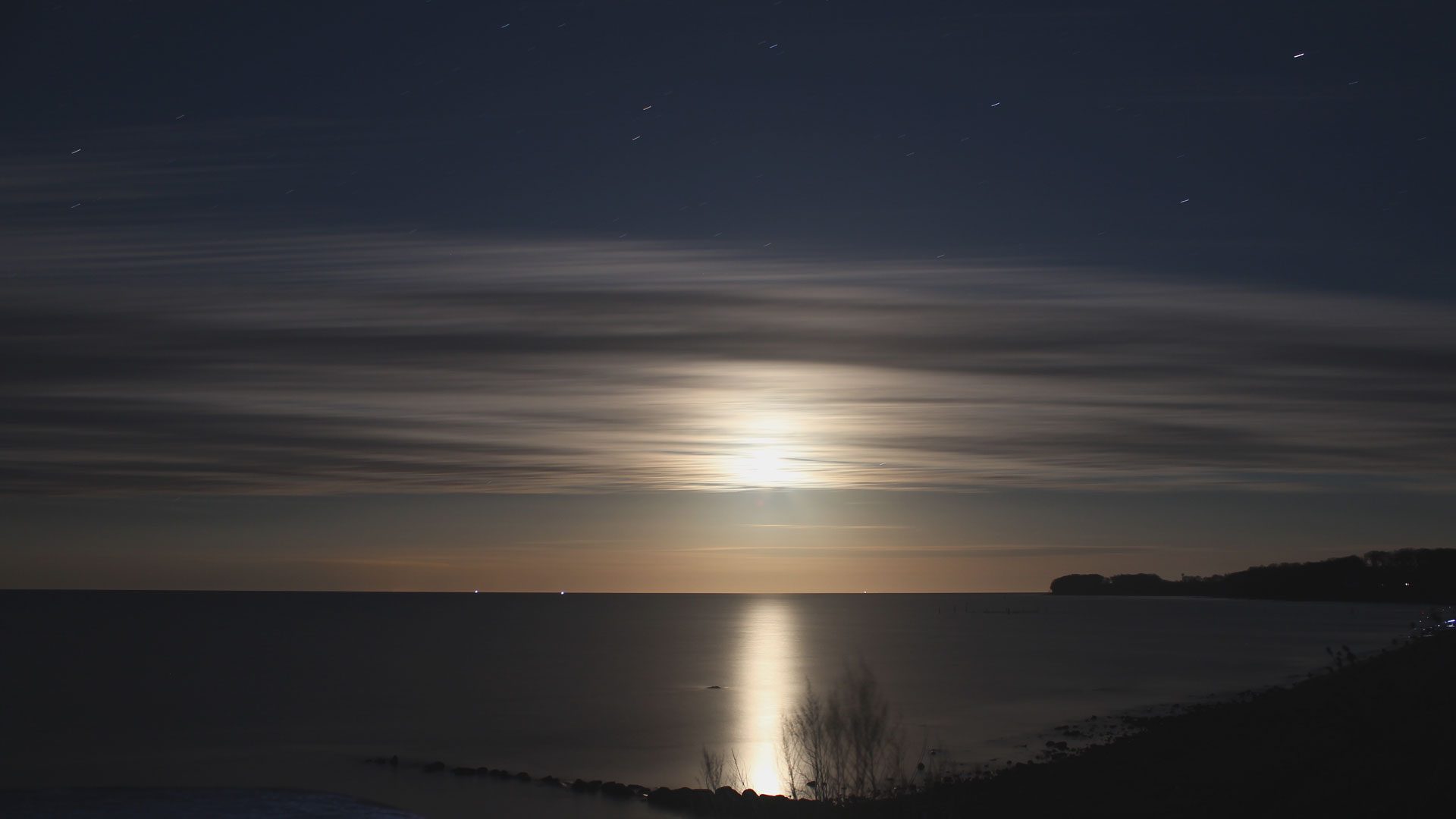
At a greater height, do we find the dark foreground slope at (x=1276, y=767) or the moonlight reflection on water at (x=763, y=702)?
the moonlight reflection on water at (x=763, y=702)

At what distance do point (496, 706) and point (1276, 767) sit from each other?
2075 inches

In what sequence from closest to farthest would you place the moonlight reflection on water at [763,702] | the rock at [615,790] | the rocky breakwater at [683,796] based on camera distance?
the rocky breakwater at [683,796], the rock at [615,790], the moonlight reflection on water at [763,702]

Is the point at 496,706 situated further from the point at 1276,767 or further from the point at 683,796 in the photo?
the point at 1276,767

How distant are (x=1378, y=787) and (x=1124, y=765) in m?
10.1

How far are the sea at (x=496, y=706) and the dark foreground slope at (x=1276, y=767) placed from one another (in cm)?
1013

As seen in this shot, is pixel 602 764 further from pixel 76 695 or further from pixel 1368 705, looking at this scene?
pixel 76 695

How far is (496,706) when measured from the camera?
65250mm

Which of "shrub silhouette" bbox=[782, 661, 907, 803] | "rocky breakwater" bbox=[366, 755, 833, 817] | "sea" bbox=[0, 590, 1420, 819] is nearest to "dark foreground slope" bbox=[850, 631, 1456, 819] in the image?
"shrub silhouette" bbox=[782, 661, 907, 803]

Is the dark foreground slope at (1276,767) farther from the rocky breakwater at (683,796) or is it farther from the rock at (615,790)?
the rock at (615,790)

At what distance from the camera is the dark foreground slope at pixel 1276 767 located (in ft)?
57.0

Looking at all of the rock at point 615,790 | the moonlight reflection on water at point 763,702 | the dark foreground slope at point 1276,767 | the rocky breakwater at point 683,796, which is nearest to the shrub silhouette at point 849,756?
the rocky breakwater at point 683,796

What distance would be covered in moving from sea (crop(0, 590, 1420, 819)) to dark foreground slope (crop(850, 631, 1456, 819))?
33.2 feet

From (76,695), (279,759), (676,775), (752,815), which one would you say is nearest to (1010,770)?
(752,815)

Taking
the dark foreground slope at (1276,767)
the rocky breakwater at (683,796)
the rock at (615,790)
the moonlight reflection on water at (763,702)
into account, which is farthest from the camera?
the moonlight reflection on water at (763,702)
